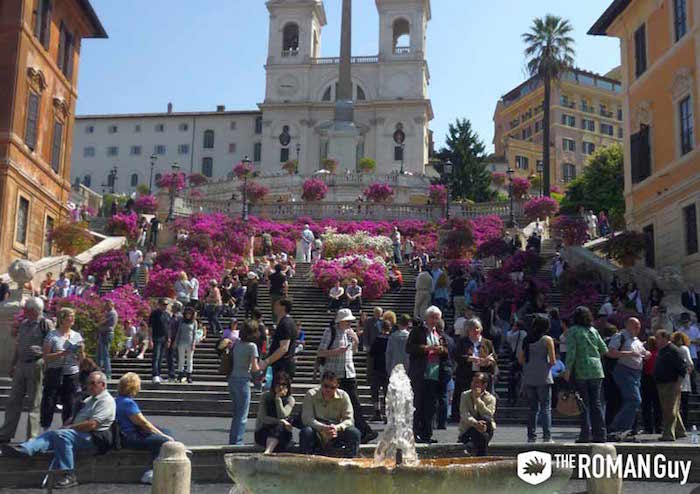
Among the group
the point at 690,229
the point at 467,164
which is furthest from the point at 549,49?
the point at 690,229

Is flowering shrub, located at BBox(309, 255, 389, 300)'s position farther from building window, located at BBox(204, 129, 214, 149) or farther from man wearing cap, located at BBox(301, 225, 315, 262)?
building window, located at BBox(204, 129, 214, 149)

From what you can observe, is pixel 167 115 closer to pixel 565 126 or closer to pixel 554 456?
pixel 565 126

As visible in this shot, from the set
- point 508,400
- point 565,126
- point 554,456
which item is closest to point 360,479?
point 554,456

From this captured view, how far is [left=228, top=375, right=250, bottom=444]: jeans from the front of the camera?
33.1ft

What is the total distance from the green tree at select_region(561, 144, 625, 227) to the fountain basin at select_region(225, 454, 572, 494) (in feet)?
178

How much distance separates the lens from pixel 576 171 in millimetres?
93125

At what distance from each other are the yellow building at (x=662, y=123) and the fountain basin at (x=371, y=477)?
18.6 m

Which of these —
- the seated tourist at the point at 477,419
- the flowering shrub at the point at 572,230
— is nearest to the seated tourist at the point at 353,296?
the flowering shrub at the point at 572,230

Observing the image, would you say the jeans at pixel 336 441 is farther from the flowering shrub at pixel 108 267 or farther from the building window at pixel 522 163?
the building window at pixel 522 163

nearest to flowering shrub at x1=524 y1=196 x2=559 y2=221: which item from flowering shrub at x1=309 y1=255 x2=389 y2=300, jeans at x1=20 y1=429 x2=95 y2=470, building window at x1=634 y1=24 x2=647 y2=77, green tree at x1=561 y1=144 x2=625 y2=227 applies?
building window at x1=634 y1=24 x2=647 y2=77

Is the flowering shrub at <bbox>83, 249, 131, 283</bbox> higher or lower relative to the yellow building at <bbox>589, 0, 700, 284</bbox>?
lower

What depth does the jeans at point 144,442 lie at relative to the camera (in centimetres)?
895

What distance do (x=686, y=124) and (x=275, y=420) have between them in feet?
65.4

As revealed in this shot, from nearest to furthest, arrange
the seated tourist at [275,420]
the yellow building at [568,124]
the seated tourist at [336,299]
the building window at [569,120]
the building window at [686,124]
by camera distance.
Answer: the seated tourist at [275,420] → the seated tourist at [336,299] → the building window at [686,124] → the yellow building at [568,124] → the building window at [569,120]
